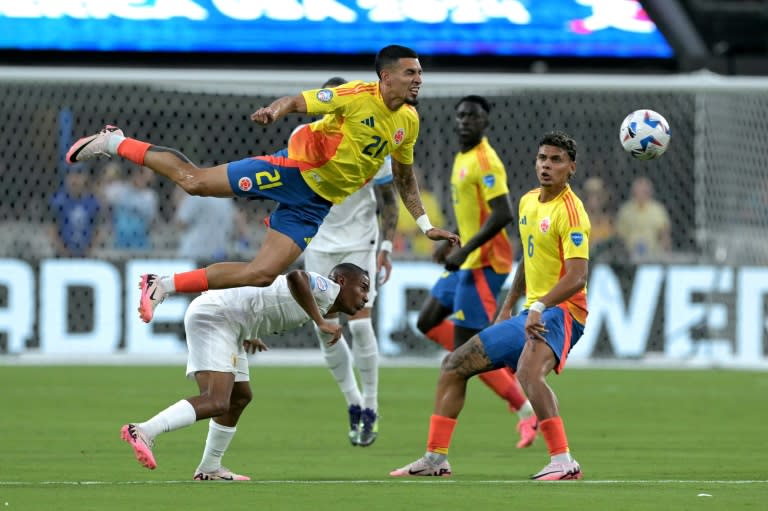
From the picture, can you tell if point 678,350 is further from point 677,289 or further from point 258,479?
point 258,479

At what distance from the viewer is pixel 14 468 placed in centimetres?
909

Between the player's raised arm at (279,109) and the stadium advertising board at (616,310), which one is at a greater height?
the player's raised arm at (279,109)

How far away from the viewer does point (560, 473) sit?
28.3 feet

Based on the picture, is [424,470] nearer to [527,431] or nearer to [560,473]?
[560,473]

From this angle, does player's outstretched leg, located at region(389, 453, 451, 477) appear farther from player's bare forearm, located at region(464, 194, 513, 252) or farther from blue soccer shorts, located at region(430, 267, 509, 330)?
blue soccer shorts, located at region(430, 267, 509, 330)

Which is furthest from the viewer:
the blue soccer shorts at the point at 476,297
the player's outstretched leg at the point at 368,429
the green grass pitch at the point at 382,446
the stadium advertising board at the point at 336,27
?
the stadium advertising board at the point at 336,27

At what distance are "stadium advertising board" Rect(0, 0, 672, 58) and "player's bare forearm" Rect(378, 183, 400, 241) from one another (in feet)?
29.6

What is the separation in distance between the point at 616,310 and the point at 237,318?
955 cm

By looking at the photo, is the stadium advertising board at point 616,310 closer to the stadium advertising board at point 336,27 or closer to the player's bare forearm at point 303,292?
the stadium advertising board at point 336,27

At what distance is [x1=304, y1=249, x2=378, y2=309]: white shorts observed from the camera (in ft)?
37.6

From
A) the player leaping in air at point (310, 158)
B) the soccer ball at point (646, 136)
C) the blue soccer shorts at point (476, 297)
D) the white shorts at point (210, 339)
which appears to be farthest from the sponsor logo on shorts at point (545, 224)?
the blue soccer shorts at point (476, 297)

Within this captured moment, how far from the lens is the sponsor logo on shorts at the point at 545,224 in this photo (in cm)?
895

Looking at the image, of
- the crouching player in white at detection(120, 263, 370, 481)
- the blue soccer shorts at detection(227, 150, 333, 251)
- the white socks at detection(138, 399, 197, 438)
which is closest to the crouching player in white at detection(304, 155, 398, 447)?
the blue soccer shorts at detection(227, 150, 333, 251)

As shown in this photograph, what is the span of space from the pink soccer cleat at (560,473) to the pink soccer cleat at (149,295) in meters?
2.40
